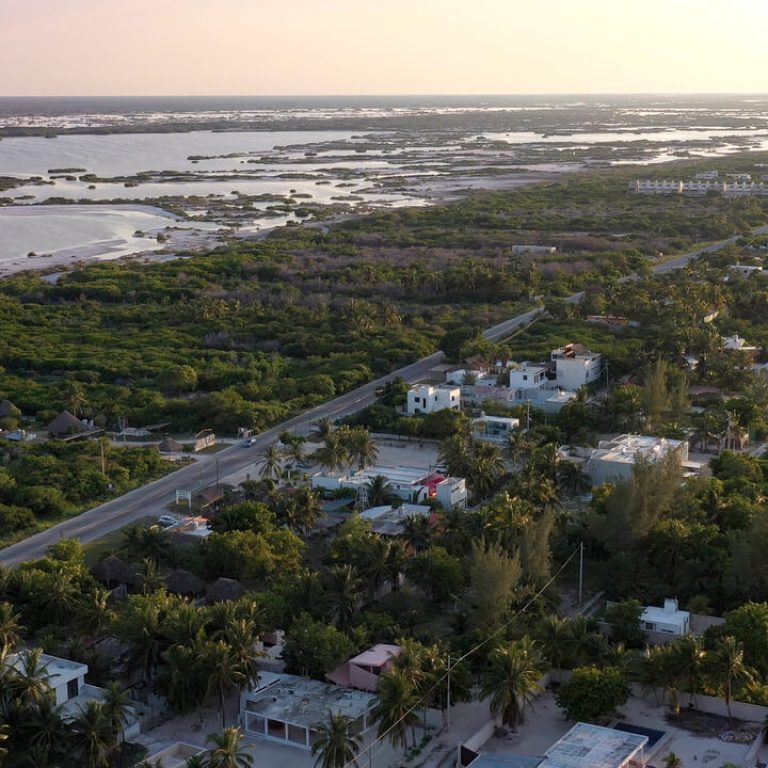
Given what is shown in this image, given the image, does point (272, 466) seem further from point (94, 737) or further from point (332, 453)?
point (94, 737)

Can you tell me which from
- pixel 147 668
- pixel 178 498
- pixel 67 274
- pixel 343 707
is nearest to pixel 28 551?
pixel 178 498

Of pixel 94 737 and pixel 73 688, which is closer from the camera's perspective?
pixel 94 737

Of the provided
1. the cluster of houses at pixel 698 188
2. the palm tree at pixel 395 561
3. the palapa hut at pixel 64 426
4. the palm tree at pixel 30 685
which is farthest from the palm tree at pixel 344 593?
the cluster of houses at pixel 698 188

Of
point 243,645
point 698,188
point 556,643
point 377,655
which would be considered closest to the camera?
point 243,645

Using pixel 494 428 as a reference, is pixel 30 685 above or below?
above

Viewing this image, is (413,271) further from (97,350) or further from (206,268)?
(97,350)

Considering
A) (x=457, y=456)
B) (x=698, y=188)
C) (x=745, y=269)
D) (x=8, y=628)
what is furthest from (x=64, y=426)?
(x=698, y=188)

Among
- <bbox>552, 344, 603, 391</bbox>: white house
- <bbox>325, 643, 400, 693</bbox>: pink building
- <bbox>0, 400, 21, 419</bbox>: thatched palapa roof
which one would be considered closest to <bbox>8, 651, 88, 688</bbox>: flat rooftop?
<bbox>325, 643, 400, 693</bbox>: pink building
